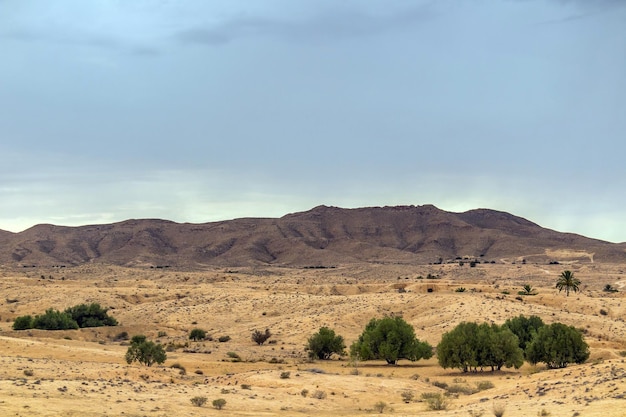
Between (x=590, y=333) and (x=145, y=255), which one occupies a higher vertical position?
(x=145, y=255)

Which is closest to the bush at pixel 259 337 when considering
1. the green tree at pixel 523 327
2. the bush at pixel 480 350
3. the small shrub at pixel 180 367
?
the small shrub at pixel 180 367

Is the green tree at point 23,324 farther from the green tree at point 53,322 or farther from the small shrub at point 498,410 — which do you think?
the small shrub at point 498,410

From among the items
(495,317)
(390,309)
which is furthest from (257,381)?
(390,309)

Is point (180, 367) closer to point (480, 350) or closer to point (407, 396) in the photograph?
point (407, 396)

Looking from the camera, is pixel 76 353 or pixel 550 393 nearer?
pixel 550 393

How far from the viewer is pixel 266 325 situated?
68188 mm

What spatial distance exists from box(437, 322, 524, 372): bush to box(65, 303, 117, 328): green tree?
3578 cm

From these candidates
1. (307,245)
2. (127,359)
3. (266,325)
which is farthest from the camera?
(307,245)

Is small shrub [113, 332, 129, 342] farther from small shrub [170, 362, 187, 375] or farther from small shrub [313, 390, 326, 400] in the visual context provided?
small shrub [313, 390, 326, 400]

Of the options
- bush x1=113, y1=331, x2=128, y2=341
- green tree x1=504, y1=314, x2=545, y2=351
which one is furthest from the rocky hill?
green tree x1=504, y1=314, x2=545, y2=351

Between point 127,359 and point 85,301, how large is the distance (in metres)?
41.0

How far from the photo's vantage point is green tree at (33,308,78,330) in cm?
6144

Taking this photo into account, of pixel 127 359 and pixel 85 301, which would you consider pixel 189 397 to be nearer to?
pixel 127 359

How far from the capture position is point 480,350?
4394 cm
